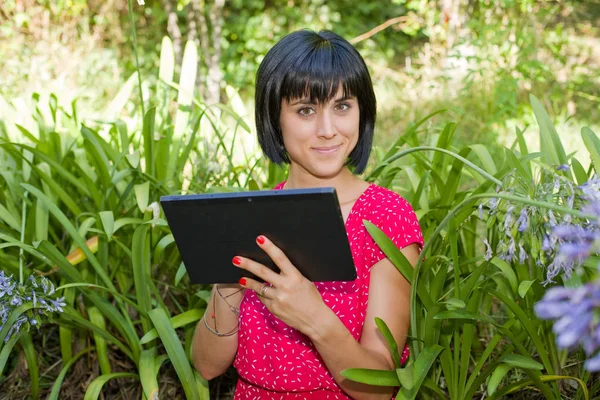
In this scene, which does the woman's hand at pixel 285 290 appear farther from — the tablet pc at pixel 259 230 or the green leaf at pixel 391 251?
the green leaf at pixel 391 251

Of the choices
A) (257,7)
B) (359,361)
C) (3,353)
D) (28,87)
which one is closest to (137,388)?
(3,353)

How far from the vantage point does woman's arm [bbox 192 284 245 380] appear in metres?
1.82

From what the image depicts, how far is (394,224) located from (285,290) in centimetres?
37

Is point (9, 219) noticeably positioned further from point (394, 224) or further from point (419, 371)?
point (419, 371)

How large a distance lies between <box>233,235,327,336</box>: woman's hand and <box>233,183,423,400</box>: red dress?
0.85 ft

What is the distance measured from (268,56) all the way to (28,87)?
179 inches

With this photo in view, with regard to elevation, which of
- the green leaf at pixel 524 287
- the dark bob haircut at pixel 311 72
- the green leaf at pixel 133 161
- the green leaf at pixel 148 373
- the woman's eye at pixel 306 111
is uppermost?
the dark bob haircut at pixel 311 72

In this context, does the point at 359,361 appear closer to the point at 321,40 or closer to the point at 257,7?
the point at 321,40

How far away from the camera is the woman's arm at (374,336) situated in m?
1.60

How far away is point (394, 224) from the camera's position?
1.76 m

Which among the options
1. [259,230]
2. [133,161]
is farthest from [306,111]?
[133,161]

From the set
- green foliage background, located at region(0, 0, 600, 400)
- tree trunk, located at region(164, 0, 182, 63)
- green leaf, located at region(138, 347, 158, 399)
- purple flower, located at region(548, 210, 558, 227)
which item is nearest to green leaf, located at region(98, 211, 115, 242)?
green foliage background, located at region(0, 0, 600, 400)

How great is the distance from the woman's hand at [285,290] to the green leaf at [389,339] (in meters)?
0.12

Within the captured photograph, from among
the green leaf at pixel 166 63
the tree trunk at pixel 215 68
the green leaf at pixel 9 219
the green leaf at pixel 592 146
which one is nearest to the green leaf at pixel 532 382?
the green leaf at pixel 592 146
